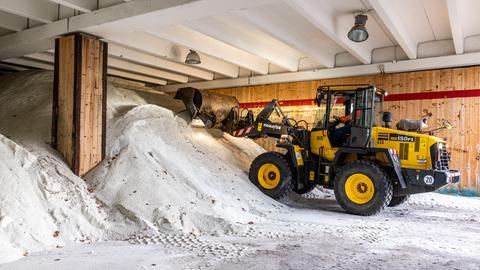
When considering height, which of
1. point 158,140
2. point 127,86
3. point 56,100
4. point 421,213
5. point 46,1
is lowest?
point 421,213

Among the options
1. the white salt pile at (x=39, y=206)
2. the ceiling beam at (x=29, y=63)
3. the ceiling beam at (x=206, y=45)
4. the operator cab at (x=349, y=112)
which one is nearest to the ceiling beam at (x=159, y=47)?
the ceiling beam at (x=206, y=45)

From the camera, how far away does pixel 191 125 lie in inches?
365

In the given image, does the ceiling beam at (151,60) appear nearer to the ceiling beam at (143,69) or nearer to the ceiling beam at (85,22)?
the ceiling beam at (143,69)

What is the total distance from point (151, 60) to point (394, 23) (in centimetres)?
589

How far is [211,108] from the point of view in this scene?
9.52 m

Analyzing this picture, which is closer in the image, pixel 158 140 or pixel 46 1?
pixel 46 1

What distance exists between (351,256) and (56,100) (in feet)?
17.3

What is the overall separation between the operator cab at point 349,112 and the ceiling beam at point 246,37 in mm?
2081

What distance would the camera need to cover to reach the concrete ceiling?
5.86 metres

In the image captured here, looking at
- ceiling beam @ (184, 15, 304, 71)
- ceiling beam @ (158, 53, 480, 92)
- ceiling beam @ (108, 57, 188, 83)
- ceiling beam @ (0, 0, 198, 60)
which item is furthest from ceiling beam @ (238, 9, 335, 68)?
ceiling beam @ (108, 57, 188, 83)

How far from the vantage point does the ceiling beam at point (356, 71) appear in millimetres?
8867

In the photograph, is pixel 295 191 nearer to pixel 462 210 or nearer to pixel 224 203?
pixel 224 203

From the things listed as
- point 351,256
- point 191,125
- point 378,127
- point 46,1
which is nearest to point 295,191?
point 378,127

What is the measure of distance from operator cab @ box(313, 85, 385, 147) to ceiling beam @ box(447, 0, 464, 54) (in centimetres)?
165
